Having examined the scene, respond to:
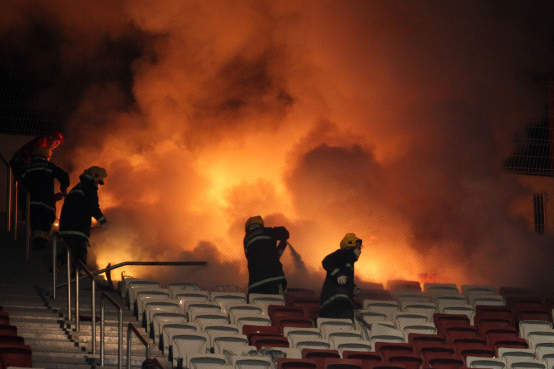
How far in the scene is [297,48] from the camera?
19594 mm

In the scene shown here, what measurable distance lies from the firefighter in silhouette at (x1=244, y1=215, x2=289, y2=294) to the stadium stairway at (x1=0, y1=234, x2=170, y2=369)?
180 centimetres

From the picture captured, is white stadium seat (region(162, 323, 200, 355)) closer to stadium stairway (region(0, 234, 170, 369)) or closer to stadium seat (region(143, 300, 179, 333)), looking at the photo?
stadium stairway (region(0, 234, 170, 369))

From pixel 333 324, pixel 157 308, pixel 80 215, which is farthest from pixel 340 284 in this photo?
pixel 80 215

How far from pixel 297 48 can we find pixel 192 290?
727 cm

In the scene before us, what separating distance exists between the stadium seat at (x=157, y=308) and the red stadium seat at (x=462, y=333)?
3145mm

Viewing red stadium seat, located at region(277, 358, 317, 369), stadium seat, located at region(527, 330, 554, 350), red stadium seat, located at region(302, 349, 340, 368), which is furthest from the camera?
stadium seat, located at region(527, 330, 554, 350)

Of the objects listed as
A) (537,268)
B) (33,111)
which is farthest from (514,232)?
(33,111)

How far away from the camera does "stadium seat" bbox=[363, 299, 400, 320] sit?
44.9 ft

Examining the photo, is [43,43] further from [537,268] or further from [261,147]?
[537,268]

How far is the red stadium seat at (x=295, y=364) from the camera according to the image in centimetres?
1020

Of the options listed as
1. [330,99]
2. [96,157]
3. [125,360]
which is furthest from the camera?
[330,99]

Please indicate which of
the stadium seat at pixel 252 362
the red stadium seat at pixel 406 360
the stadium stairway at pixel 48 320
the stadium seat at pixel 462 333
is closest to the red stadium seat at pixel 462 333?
the stadium seat at pixel 462 333

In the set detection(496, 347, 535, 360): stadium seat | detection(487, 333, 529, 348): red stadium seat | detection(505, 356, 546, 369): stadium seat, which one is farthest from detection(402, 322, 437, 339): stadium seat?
detection(505, 356, 546, 369): stadium seat

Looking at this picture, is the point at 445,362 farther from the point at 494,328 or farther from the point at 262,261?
the point at 262,261
